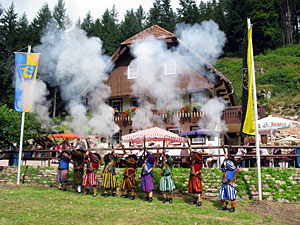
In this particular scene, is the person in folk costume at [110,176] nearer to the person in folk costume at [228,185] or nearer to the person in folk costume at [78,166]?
the person in folk costume at [78,166]

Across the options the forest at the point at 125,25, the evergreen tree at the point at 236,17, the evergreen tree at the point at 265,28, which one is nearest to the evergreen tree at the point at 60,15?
the forest at the point at 125,25

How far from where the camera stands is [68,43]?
1602cm

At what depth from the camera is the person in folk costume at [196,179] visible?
342 inches

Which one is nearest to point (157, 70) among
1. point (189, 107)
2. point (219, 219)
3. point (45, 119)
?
point (189, 107)

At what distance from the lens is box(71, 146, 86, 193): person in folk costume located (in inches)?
404

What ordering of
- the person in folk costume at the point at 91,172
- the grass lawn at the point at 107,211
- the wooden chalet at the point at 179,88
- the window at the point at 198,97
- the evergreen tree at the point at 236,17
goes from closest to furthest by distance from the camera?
the grass lawn at the point at 107,211 < the person in folk costume at the point at 91,172 < the wooden chalet at the point at 179,88 < the window at the point at 198,97 < the evergreen tree at the point at 236,17

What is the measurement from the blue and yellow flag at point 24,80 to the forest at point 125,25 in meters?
2.55

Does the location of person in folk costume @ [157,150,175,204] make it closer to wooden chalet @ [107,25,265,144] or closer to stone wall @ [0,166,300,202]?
stone wall @ [0,166,300,202]

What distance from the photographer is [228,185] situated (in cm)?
818

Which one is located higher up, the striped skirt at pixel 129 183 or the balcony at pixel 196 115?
the balcony at pixel 196 115

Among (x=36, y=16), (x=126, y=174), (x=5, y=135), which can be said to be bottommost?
(x=126, y=174)

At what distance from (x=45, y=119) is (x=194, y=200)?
1436cm

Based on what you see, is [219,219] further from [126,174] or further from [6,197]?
[6,197]

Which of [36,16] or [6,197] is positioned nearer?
[6,197]
